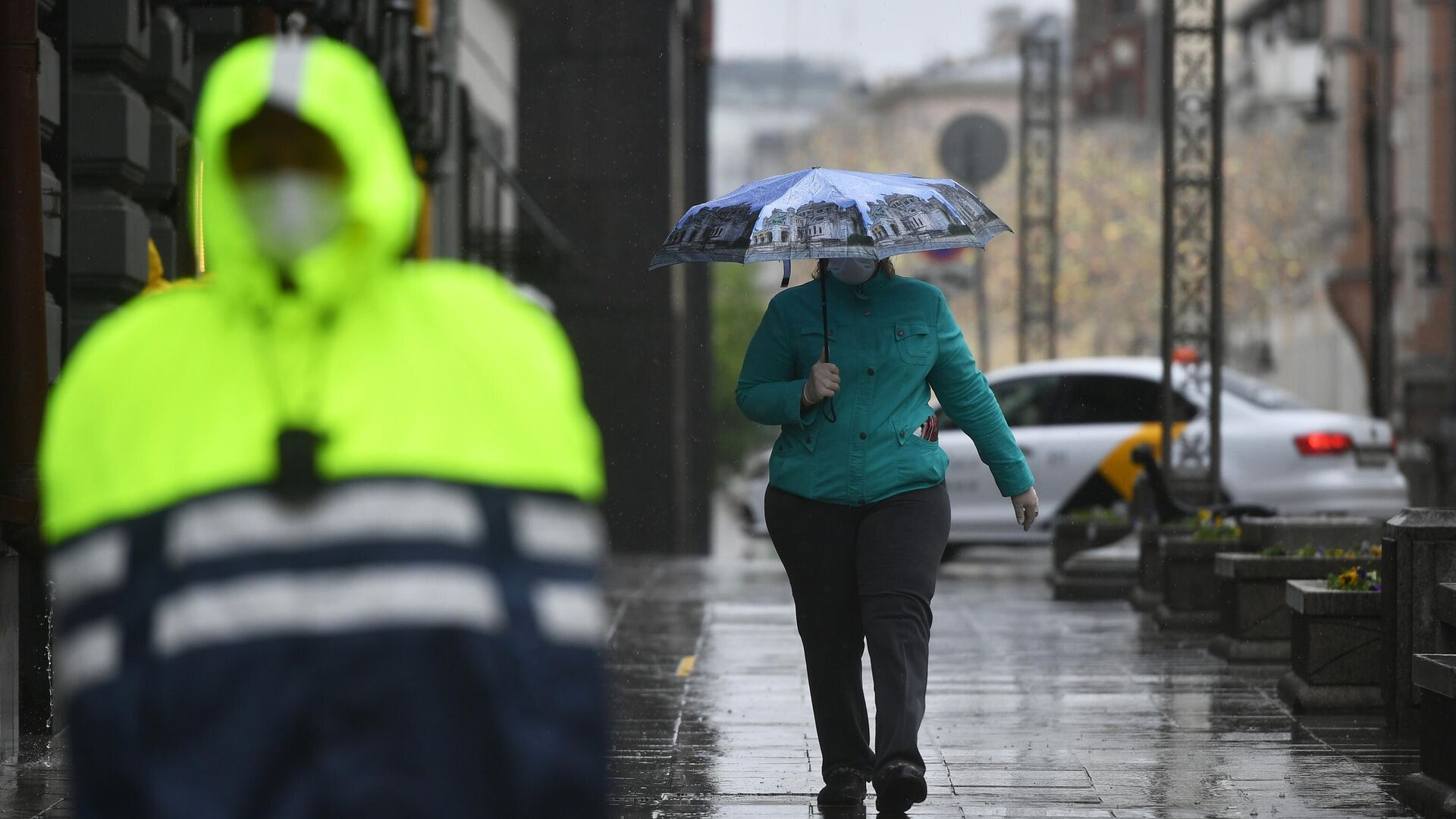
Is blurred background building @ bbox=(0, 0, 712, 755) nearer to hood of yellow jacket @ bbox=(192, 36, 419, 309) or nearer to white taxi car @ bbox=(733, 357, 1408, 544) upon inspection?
white taxi car @ bbox=(733, 357, 1408, 544)

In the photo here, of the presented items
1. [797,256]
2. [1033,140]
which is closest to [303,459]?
[797,256]

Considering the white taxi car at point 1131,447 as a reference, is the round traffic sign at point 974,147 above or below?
above

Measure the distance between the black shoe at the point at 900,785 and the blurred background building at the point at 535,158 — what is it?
4.20m

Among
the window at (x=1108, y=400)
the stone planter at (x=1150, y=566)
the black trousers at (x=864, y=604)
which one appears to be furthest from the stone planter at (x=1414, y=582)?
the window at (x=1108, y=400)

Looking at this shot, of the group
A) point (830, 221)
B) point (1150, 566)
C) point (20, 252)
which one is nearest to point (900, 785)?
point (830, 221)

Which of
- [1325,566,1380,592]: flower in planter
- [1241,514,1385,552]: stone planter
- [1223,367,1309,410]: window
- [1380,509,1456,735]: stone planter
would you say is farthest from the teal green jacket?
[1223,367,1309,410]: window

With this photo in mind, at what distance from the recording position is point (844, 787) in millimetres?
5844

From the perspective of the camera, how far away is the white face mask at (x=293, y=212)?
77.6 inches

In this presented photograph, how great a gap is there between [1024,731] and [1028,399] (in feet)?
28.0

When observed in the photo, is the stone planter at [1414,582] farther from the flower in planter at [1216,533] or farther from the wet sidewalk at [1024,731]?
the flower in planter at [1216,533]

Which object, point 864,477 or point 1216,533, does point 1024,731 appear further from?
point 1216,533

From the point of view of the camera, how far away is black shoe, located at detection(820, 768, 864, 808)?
584 cm

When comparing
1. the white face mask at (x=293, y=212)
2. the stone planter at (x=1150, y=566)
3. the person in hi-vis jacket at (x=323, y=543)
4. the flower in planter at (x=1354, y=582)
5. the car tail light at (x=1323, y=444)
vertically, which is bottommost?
the stone planter at (x=1150, y=566)

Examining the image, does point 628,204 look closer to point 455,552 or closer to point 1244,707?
point 1244,707
